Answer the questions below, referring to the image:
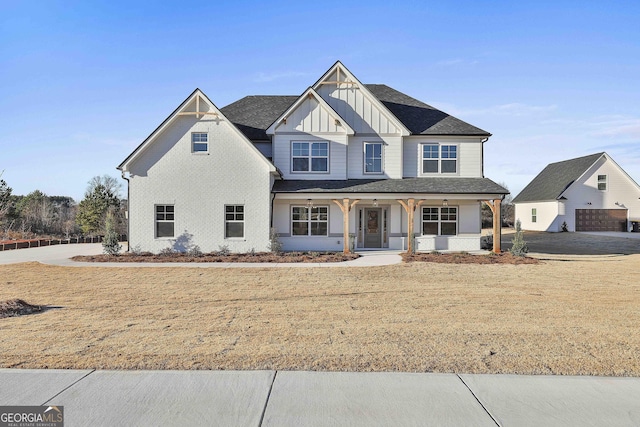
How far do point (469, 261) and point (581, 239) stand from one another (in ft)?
54.8

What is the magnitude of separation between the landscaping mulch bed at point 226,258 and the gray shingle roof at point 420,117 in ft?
27.4

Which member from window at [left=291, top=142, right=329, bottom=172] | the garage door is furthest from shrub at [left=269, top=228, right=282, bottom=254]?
the garage door

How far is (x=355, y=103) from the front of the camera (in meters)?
21.9

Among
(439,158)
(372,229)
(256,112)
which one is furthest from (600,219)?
(256,112)

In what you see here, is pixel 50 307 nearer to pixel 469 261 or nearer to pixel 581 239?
pixel 469 261

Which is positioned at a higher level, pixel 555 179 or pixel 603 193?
pixel 555 179

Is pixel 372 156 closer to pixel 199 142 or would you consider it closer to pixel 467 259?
pixel 467 259

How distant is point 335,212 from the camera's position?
70.3ft

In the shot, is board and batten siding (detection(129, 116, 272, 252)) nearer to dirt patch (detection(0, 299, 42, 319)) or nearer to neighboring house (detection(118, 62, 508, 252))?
neighboring house (detection(118, 62, 508, 252))

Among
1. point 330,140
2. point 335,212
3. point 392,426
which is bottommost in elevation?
point 392,426

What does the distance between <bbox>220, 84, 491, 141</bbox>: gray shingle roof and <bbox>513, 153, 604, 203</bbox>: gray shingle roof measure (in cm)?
1690

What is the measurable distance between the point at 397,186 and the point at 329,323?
14040 mm

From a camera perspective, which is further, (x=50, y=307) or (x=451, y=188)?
(x=451, y=188)

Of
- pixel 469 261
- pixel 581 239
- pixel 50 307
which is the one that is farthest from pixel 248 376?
pixel 581 239
